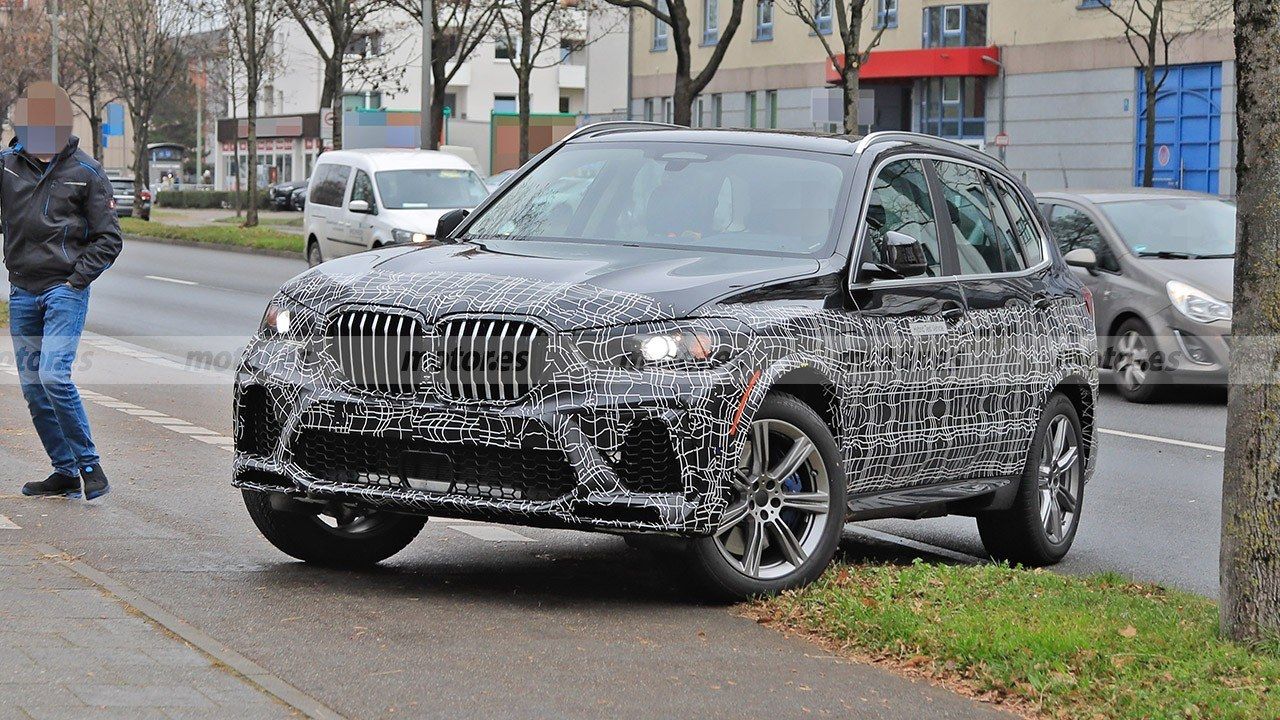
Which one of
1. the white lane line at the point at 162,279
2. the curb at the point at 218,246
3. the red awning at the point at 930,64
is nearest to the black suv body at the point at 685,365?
the white lane line at the point at 162,279

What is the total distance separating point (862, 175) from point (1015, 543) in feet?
6.05

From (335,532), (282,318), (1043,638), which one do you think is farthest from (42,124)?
(1043,638)

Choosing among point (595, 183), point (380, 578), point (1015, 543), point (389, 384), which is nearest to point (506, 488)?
point (389, 384)

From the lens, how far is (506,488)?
6.36 m

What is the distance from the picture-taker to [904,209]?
7844 millimetres

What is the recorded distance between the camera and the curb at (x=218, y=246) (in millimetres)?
37625

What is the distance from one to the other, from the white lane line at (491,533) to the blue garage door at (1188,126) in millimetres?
41012

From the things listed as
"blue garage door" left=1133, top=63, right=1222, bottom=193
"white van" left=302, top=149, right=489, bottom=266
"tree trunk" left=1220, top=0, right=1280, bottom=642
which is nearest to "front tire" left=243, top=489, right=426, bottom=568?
"tree trunk" left=1220, top=0, right=1280, bottom=642

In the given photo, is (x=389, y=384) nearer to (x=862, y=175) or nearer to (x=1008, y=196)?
(x=862, y=175)

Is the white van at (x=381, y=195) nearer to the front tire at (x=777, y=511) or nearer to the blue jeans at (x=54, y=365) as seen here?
the blue jeans at (x=54, y=365)

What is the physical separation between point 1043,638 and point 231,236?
37839mm

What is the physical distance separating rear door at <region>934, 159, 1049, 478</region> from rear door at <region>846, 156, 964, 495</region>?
0.12m

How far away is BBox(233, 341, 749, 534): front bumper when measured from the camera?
6242 mm

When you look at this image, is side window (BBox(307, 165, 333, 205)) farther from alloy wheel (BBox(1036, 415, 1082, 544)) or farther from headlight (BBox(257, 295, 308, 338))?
headlight (BBox(257, 295, 308, 338))
